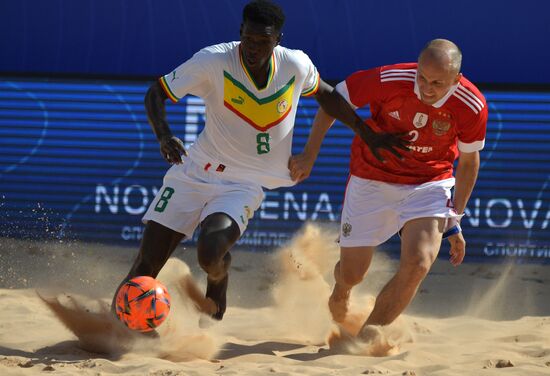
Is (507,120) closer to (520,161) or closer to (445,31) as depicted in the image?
(520,161)

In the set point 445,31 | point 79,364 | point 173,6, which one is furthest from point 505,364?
point 173,6

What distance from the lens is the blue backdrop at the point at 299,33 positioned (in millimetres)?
9852

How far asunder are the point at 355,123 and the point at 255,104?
0.69 m

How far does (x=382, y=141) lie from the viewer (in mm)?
6230

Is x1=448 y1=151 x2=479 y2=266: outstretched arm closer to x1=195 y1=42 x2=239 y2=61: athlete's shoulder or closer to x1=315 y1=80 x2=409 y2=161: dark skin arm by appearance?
x1=315 y1=80 x2=409 y2=161: dark skin arm

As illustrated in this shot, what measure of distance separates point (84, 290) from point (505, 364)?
158 inches

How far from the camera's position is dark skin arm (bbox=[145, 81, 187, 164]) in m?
5.67

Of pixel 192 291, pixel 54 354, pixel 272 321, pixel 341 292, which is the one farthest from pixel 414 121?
pixel 54 354

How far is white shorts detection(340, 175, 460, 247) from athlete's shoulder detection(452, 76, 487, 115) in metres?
0.55

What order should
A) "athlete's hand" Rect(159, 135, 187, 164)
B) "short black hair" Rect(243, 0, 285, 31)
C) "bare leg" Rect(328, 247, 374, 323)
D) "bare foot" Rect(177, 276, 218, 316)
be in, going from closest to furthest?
"athlete's hand" Rect(159, 135, 187, 164)
"short black hair" Rect(243, 0, 285, 31)
"bare leg" Rect(328, 247, 374, 323)
"bare foot" Rect(177, 276, 218, 316)

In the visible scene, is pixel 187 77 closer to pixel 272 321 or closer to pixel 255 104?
pixel 255 104

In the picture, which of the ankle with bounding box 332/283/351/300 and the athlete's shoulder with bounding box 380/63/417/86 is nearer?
the athlete's shoulder with bounding box 380/63/417/86

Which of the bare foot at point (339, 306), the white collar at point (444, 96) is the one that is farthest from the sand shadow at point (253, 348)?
the white collar at point (444, 96)

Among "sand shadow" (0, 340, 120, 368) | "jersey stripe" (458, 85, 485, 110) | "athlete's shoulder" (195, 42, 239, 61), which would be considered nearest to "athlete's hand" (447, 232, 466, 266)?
"jersey stripe" (458, 85, 485, 110)
